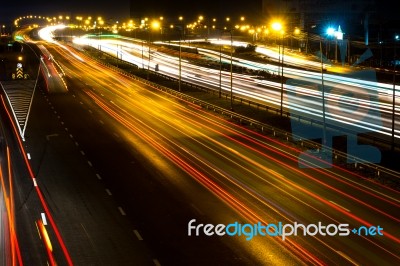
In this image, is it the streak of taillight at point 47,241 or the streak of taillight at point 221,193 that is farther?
the streak of taillight at point 221,193

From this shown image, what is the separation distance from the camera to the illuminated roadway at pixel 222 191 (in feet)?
74.9

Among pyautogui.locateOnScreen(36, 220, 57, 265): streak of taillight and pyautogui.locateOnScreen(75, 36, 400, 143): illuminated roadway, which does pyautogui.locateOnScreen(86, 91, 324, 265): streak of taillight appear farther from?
pyautogui.locateOnScreen(75, 36, 400, 143): illuminated roadway

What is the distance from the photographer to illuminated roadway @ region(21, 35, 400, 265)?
2284 centimetres

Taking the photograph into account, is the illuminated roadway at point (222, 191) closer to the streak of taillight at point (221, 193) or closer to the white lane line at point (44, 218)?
the streak of taillight at point (221, 193)

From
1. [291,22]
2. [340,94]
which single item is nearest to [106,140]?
[340,94]

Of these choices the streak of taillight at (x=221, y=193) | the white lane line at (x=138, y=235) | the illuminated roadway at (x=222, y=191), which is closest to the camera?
the streak of taillight at (x=221, y=193)

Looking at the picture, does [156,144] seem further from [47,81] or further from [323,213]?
[47,81]

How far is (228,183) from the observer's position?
32.9 metres

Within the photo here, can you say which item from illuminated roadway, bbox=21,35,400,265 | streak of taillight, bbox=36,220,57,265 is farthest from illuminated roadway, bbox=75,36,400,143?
streak of taillight, bbox=36,220,57,265

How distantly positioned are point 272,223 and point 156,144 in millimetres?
19762

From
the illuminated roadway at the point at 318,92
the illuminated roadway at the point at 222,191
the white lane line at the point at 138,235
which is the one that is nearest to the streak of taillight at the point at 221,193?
the illuminated roadway at the point at 222,191

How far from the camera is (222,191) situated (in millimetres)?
31234

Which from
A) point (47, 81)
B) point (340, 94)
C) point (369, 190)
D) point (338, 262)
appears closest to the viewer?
point (338, 262)

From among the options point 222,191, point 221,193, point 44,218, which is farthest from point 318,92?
point 44,218
